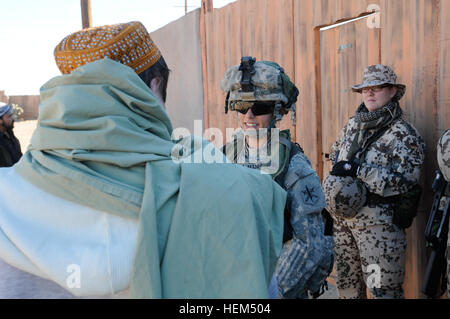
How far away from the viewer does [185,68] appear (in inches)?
317

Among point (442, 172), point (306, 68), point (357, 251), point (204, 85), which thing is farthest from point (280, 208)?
point (204, 85)

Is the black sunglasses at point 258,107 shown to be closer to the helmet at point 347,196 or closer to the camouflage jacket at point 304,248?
the camouflage jacket at point 304,248

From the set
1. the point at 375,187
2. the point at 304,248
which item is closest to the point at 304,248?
the point at 304,248

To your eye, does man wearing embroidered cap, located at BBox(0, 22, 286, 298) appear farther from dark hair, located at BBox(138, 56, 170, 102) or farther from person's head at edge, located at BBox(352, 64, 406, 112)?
person's head at edge, located at BBox(352, 64, 406, 112)

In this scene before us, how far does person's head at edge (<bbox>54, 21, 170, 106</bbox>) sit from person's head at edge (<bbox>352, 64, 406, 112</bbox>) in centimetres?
265

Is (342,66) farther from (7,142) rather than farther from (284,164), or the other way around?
(7,142)

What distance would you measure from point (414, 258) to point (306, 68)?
2.38 metres

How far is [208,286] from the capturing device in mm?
999

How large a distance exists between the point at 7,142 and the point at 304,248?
225 inches

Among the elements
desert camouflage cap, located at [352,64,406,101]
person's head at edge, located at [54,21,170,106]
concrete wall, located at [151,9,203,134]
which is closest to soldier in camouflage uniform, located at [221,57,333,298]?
desert camouflage cap, located at [352,64,406,101]
